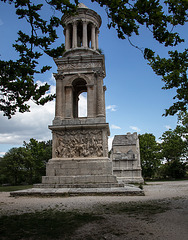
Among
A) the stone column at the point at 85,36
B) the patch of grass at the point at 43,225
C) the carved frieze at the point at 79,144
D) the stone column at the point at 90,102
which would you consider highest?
the stone column at the point at 85,36

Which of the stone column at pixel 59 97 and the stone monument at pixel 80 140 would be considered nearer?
the stone monument at pixel 80 140

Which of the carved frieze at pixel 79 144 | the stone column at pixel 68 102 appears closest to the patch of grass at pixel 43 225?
the carved frieze at pixel 79 144

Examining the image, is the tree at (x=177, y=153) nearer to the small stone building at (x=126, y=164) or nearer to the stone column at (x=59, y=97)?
the small stone building at (x=126, y=164)

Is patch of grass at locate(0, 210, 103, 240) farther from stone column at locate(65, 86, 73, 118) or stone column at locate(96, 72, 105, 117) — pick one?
stone column at locate(65, 86, 73, 118)

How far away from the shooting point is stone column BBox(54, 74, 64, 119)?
16.0 meters

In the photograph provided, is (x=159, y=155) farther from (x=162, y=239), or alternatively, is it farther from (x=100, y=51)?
(x=162, y=239)

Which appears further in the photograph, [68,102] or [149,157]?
[149,157]

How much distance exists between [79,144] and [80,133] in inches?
31.7

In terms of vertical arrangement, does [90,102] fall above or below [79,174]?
above

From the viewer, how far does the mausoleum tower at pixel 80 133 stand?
13.6m

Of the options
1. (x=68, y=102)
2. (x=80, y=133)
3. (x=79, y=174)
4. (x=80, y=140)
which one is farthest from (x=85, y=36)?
(x=79, y=174)

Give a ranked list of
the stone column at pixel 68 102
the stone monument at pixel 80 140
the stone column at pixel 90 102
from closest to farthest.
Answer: the stone monument at pixel 80 140
the stone column at pixel 90 102
the stone column at pixel 68 102

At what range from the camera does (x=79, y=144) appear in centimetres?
1479

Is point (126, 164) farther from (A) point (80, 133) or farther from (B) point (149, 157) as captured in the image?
(B) point (149, 157)
